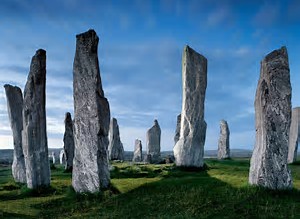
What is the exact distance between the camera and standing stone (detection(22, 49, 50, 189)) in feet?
Result: 66.1

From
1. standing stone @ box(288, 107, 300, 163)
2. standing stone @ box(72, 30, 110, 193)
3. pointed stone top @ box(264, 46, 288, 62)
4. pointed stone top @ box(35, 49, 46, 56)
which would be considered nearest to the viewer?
pointed stone top @ box(264, 46, 288, 62)

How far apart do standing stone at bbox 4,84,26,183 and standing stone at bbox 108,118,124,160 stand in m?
20.2

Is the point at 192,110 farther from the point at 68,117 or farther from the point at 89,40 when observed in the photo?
the point at 89,40

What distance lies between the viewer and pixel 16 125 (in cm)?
2498

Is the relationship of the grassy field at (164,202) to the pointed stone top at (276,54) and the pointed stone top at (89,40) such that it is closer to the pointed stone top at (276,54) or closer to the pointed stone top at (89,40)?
the pointed stone top at (276,54)

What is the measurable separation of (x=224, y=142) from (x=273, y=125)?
3140 centimetres

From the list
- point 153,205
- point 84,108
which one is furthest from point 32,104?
point 153,205

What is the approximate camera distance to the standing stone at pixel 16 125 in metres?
24.7

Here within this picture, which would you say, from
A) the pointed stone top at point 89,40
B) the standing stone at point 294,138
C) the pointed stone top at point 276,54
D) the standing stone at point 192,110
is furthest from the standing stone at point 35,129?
the standing stone at point 294,138

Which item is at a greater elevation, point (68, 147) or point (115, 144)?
point (115, 144)

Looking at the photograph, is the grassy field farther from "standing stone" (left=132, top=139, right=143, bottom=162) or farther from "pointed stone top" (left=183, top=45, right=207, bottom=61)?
"standing stone" (left=132, top=139, right=143, bottom=162)

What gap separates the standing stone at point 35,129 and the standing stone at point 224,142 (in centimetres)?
2969

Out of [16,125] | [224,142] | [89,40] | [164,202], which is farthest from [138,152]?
[164,202]

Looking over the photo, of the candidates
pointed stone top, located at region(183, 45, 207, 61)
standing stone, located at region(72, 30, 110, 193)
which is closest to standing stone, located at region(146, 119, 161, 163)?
pointed stone top, located at region(183, 45, 207, 61)
